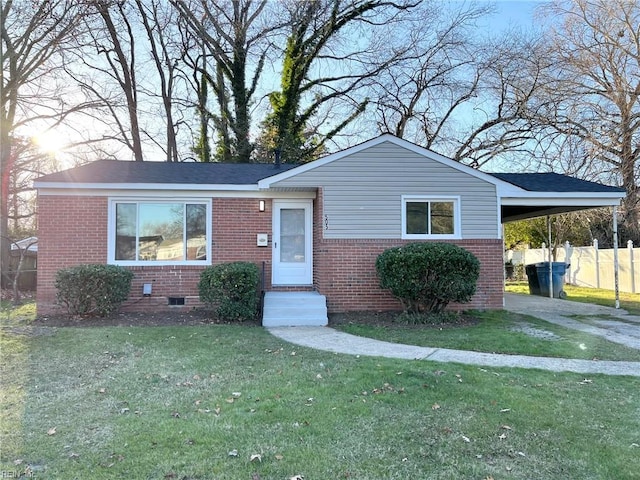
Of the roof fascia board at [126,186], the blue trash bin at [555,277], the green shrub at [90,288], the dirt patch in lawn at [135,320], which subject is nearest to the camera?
the dirt patch in lawn at [135,320]

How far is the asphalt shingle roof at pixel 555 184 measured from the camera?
33.8ft

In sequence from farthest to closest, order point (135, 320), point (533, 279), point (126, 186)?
point (533, 279) → point (126, 186) → point (135, 320)

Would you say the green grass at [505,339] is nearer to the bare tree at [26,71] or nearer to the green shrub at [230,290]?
the green shrub at [230,290]

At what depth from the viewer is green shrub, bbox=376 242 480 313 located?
8.47 meters

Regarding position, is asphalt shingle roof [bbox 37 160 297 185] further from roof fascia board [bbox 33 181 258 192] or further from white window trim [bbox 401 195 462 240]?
white window trim [bbox 401 195 462 240]

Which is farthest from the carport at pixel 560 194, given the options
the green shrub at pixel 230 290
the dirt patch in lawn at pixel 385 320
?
the green shrub at pixel 230 290

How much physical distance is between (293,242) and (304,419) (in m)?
7.00

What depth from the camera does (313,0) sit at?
20547 millimetres

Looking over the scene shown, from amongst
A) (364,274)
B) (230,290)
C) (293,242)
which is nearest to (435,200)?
(364,274)

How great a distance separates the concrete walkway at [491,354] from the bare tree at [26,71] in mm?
10628

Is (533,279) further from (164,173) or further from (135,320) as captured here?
(135,320)

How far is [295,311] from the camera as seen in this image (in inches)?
349

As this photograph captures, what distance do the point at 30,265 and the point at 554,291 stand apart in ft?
59.5

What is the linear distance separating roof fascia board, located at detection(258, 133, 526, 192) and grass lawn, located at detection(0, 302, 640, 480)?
188 inches
